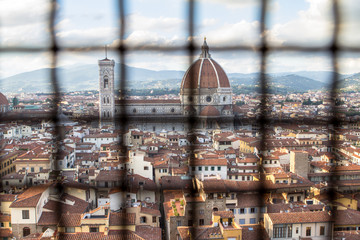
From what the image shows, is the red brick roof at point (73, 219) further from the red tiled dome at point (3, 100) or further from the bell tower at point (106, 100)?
the red tiled dome at point (3, 100)

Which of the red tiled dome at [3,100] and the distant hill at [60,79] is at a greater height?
the distant hill at [60,79]

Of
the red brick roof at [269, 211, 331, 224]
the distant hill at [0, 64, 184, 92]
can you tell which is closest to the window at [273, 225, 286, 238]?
the red brick roof at [269, 211, 331, 224]

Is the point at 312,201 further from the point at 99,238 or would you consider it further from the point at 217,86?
the point at 217,86

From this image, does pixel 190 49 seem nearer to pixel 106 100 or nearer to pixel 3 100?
pixel 3 100

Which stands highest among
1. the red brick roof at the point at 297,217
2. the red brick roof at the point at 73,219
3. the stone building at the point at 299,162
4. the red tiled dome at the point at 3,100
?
the red tiled dome at the point at 3,100

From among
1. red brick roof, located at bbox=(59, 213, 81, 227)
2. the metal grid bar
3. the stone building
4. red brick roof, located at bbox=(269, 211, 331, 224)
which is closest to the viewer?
the metal grid bar

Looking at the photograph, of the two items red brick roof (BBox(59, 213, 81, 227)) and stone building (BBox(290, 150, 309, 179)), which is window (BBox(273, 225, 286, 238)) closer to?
stone building (BBox(290, 150, 309, 179))

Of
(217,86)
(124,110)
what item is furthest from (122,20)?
(217,86)

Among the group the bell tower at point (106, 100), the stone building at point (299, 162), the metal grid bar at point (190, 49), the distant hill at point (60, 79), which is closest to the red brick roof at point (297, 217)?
the stone building at point (299, 162)

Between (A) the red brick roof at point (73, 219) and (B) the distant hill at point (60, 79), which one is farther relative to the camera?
(A) the red brick roof at point (73, 219)

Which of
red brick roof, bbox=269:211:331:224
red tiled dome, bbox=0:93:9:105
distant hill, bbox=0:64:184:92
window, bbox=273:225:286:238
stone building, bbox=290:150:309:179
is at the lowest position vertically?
window, bbox=273:225:286:238

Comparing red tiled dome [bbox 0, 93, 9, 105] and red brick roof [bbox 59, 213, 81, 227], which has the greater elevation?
red tiled dome [bbox 0, 93, 9, 105]
